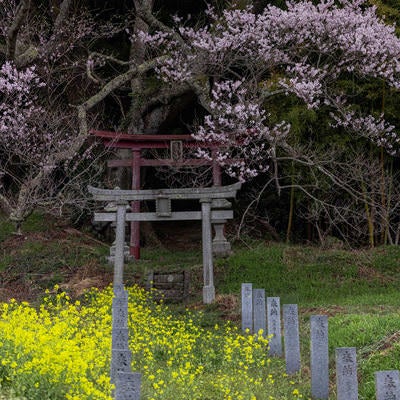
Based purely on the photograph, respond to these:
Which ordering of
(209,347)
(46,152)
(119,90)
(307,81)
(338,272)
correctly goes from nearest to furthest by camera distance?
(209,347), (338,272), (307,81), (46,152), (119,90)

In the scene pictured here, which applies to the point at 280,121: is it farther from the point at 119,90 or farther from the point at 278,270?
the point at 119,90

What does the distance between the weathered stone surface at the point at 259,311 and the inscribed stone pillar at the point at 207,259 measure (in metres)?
3.11

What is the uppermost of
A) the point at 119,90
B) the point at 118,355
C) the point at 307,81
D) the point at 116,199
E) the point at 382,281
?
the point at 119,90

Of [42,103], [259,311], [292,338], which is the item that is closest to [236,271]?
[259,311]

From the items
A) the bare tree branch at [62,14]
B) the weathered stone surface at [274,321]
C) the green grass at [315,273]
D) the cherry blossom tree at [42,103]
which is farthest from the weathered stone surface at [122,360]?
the bare tree branch at [62,14]

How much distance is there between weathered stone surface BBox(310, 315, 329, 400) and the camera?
22.1 feet

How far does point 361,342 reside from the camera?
7816 mm

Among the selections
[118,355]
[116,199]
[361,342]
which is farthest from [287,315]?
[116,199]

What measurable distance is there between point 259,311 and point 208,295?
127 inches

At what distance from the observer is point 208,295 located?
12.2m

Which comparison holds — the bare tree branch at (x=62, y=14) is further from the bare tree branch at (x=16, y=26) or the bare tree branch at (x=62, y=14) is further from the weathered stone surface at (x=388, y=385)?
the weathered stone surface at (x=388, y=385)

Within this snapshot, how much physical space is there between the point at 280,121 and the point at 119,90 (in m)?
5.07

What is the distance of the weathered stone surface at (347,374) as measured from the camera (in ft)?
→ 19.1

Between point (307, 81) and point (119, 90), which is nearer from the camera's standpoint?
point (307, 81)
